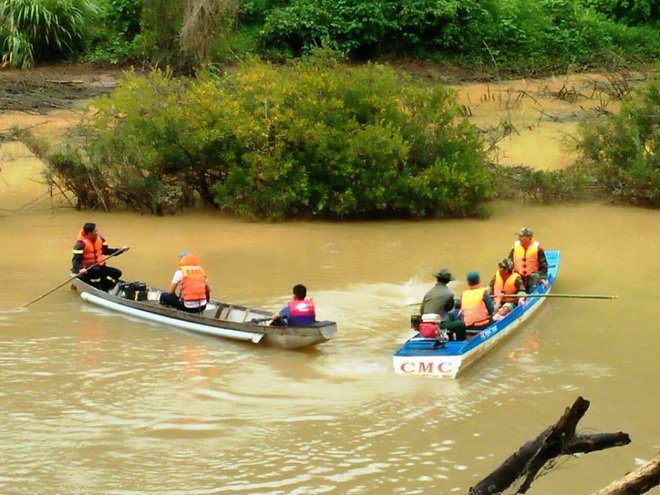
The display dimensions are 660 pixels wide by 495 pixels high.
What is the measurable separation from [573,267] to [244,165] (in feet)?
23.7

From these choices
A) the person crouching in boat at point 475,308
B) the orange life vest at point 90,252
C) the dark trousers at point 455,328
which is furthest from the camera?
the orange life vest at point 90,252

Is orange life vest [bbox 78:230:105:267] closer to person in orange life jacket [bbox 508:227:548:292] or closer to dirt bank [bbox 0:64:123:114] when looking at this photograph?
person in orange life jacket [bbox 508:227:548:292]

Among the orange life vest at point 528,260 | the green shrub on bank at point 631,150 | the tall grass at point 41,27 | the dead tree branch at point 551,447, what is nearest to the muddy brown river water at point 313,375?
the orange life vest at point 528,260

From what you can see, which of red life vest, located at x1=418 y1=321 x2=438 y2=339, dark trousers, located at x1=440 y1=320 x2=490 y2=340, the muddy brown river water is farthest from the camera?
dark trousers, located at x1=440 y1=320 x2=490 y2=340

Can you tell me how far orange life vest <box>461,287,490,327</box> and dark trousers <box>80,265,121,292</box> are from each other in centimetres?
594

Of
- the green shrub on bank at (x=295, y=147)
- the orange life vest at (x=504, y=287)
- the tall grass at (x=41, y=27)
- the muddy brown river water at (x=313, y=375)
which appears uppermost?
the tall grass at (x=41, y=27)

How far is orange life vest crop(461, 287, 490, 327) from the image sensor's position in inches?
558

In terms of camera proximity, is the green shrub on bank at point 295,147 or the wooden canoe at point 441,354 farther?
the green shrub on bank at point 295,147

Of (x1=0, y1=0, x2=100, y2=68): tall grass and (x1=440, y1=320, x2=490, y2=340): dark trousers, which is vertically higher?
(x1=0, y1=0, x2=100, y2=68): tall grass

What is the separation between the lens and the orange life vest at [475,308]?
46.5ft

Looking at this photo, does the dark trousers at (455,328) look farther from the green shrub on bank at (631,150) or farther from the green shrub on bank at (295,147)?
the green shrub on bank at (631,150)

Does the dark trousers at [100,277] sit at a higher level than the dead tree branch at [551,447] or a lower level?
lower

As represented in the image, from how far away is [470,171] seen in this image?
2225 centimetres

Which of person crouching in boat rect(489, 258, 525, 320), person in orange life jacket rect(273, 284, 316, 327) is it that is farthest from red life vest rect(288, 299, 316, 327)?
person crouching in boat rect(489, 258, 525, 320)
